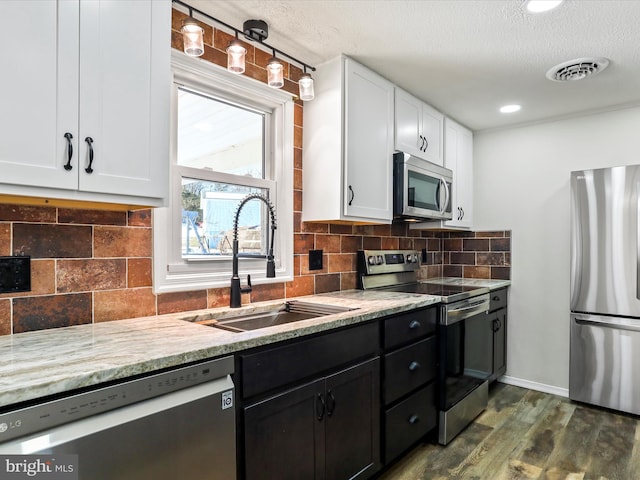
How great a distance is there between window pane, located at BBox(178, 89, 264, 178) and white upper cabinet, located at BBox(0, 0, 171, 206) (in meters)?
0.50

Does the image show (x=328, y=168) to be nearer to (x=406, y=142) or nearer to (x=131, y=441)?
(x=406, y=142)

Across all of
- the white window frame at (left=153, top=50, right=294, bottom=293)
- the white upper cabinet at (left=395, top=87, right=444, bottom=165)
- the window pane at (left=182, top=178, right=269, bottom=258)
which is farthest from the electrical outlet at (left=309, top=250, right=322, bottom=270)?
the white upper cabinet at (left=395, top=87, right=444, bottom=165)

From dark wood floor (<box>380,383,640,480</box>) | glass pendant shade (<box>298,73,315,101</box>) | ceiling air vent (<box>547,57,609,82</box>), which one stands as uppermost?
ceiling air vent (<box>547,57,609,82</box>)

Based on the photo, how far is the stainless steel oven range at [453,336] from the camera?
2387mm

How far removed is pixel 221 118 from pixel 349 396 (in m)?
1.52

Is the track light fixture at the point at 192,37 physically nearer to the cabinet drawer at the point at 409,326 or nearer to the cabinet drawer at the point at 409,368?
the cabinet drawer at the point at 409,326

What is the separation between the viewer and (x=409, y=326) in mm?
2141

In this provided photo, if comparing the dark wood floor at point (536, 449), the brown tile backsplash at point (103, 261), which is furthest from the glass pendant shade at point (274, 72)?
the dark wood floor at point (536, 449)

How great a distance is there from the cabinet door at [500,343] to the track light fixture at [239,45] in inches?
93.4

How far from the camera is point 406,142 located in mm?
2715

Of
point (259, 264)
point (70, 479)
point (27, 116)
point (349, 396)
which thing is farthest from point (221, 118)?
point (70, 479)

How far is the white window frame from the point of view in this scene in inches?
70.5

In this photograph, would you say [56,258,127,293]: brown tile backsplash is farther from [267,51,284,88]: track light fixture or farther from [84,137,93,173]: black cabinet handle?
[267,51,284,88]: track light fixture

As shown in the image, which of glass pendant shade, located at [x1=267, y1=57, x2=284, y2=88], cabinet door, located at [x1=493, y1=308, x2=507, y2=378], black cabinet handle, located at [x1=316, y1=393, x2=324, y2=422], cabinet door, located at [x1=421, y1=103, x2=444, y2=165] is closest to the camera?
black cabinet handle, located at [x1=316, y1=393, x2=324, y2=422]
